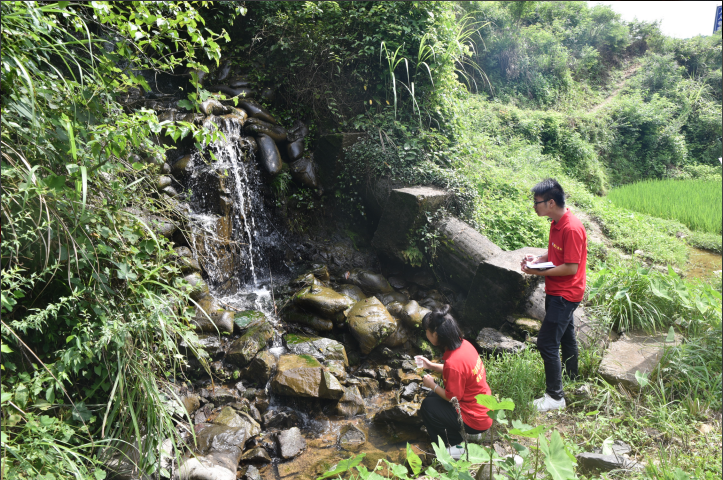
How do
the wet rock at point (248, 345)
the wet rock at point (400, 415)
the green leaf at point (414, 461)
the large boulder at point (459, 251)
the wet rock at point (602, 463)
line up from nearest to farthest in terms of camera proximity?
the green leaf at point (414, 461), the wet rock at point (602, 463), the wet rock at point (400, 415), the wet rock at point (248, 345), the large boulder at point (459, 251)

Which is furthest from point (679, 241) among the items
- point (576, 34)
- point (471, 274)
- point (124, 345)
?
point (576, 34)

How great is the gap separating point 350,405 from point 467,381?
1484 millimetres

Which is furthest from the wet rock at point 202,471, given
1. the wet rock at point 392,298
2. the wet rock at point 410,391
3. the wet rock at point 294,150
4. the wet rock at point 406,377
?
the wet rock at point 294,150

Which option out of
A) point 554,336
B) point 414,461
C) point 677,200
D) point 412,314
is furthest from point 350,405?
point 677,200

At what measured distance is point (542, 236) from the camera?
18.4ft

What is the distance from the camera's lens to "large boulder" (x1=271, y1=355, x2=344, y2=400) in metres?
3.54

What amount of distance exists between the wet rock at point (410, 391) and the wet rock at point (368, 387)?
309 millimetres

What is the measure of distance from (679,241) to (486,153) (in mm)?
3424

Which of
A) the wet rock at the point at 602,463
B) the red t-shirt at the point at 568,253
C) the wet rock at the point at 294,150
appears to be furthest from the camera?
the wet rock at the point at 294,150

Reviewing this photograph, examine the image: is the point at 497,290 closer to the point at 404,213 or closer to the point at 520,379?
the point at 520,379

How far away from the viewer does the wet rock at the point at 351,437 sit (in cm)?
324

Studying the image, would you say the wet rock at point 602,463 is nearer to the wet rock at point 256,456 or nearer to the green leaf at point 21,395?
the wet rock at point 256,456

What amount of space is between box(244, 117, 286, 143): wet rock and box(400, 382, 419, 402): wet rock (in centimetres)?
415

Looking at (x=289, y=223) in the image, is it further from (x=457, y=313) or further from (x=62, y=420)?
(x=62, y=420)
